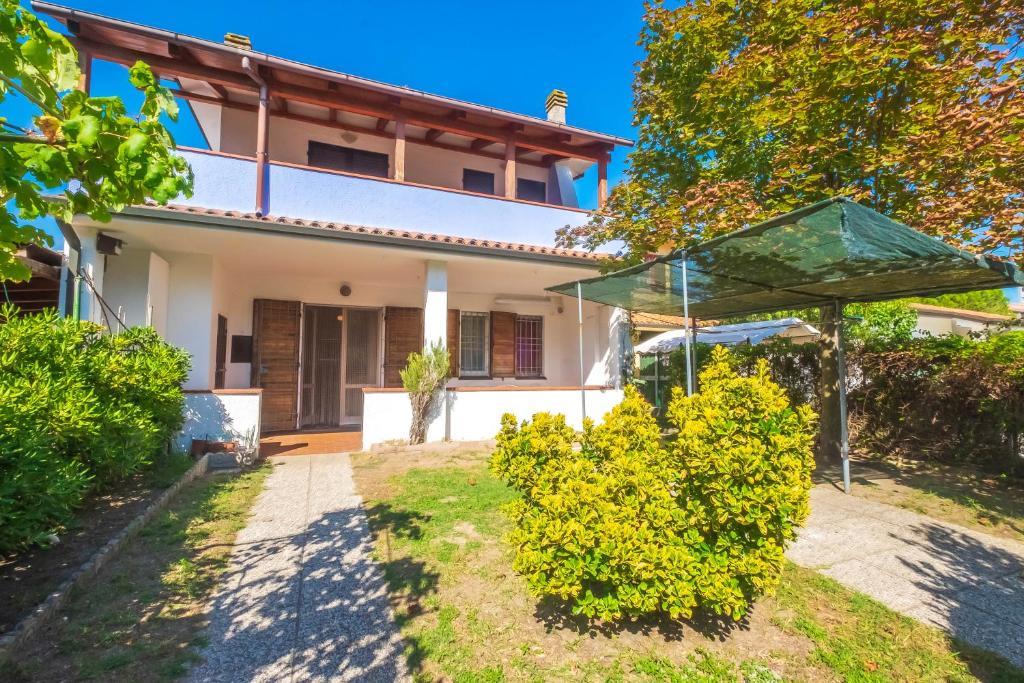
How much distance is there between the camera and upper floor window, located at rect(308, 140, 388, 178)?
32.5 ft

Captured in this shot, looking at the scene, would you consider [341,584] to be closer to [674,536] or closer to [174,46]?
[674,536]

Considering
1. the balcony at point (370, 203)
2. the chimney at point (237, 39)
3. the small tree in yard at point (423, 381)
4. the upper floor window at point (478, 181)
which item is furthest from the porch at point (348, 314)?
the chimney at point (237, 39)

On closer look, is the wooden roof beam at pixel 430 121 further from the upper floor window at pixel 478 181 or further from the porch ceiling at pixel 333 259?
the porch ceiling at pixel 333 259

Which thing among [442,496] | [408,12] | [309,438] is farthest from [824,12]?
[309,438]

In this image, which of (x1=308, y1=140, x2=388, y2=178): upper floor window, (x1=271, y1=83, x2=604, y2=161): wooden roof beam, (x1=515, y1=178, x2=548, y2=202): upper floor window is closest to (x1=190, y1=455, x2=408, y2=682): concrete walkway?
(x1=271, y1=83, x2=604, y2=161): wooden roof beam

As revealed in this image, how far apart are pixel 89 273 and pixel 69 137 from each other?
6.28 metres

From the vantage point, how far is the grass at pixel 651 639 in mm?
2363

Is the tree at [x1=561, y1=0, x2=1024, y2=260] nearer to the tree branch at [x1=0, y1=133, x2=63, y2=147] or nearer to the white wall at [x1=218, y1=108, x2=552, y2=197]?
the tree branch at [x1=0, y1=133, x2=63, y2=147]

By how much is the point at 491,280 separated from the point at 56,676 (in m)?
8.42

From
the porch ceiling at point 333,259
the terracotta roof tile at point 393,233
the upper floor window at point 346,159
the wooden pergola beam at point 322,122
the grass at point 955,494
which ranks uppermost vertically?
the wooden pergola beam at point 322,122

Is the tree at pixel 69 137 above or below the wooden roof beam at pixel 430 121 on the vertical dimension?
below

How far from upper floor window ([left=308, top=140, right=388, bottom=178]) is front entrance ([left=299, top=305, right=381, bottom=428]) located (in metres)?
3.07

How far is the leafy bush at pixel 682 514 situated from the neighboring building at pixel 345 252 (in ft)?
18.3

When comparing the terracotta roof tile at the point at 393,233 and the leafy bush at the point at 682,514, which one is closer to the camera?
the leafy bush at the point at 682,514
